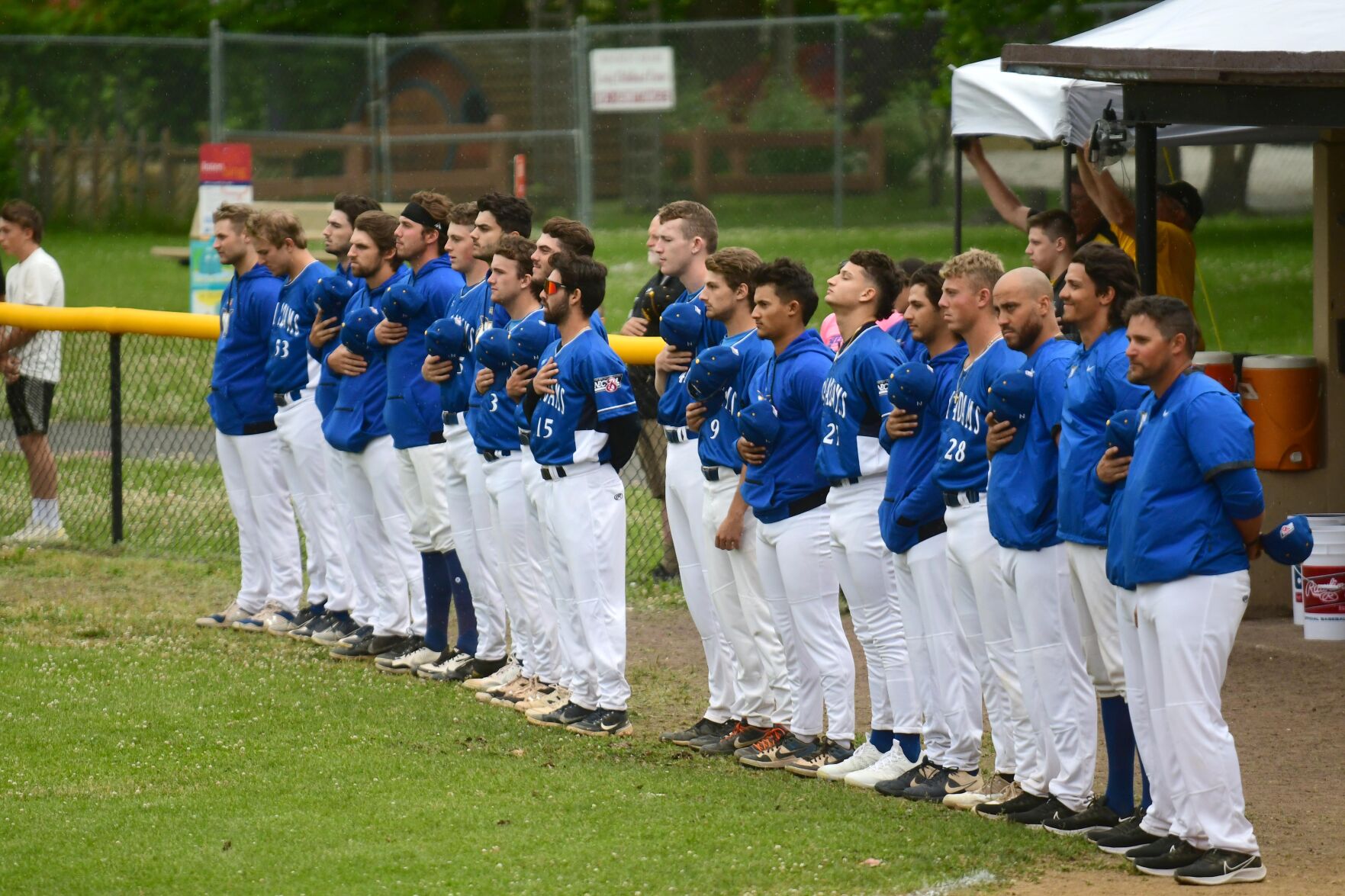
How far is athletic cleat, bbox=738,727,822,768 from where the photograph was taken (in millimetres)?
6863

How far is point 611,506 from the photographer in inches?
296

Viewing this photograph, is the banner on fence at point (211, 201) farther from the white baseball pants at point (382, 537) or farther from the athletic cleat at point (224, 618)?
the white baseball pants at point (382, 537)

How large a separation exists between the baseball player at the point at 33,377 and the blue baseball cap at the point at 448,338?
479 centimetres

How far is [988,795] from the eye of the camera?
6.23 metres

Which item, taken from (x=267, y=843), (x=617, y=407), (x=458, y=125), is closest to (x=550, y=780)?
(x=267, y=843)

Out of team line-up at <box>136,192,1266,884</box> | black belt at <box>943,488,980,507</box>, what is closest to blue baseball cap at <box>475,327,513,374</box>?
team line-up at <box>136,192,1266,884</box>

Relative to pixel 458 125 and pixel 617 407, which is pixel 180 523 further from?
pixel 458 125

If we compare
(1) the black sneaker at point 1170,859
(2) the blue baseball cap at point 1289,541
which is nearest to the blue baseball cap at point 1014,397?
(2) the blue baseball cap at point 1289,541

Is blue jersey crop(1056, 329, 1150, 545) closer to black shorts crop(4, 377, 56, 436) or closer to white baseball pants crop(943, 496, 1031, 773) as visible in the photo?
white baseball pants crop(943, 496, 1031, 773)

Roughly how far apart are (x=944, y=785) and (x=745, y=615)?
1.15 m

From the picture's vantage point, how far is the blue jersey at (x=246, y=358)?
9453 mm

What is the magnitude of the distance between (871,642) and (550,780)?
1.32 meters

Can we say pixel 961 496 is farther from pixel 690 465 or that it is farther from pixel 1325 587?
pixel 1325 587

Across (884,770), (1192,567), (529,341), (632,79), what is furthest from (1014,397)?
(632,79)
